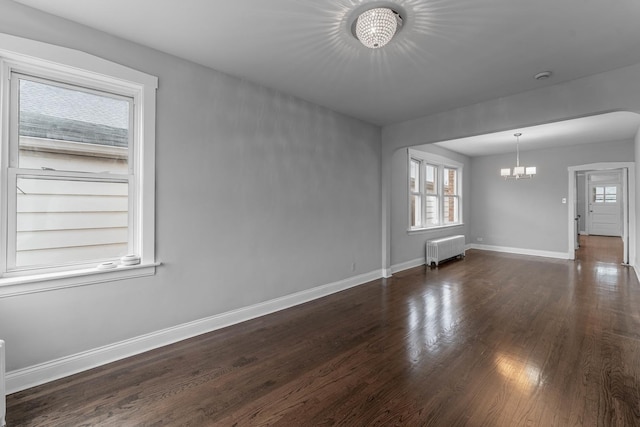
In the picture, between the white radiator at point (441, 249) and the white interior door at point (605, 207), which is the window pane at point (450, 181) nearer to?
the white radiator at point (441, 249)

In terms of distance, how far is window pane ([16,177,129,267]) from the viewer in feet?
6.88

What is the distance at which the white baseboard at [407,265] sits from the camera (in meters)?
5.43

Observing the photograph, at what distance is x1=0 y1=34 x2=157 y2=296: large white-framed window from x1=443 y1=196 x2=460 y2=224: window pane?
6.85m

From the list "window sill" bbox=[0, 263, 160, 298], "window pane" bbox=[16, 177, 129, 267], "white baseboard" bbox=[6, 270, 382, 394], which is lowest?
"white baseboard" bbox=[6, 270, 382, 394]

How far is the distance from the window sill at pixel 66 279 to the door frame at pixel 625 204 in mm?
8239

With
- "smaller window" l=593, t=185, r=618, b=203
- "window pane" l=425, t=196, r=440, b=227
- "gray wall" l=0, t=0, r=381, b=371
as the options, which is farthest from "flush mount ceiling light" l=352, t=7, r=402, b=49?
"smaller window" l=593, t=185, r=618, b=203

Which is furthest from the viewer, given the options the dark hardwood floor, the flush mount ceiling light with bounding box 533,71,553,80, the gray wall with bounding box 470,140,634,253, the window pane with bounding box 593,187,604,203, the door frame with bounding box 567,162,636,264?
the window pane with bounding box 593,187,604,203

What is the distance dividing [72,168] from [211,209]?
1.13 m

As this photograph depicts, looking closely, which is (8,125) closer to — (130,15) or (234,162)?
(130,15)

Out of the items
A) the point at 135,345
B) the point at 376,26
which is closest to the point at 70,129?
the point at 135,345

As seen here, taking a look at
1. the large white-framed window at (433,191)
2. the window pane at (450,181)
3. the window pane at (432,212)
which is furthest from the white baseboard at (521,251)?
the window pane at (432,212)

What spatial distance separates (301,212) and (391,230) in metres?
2.28

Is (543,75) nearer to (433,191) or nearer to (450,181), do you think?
(433,191)

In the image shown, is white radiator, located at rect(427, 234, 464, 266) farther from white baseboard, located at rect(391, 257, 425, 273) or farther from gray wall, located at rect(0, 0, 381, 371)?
gray wall, located at rect(0, 0, 381, 371)
